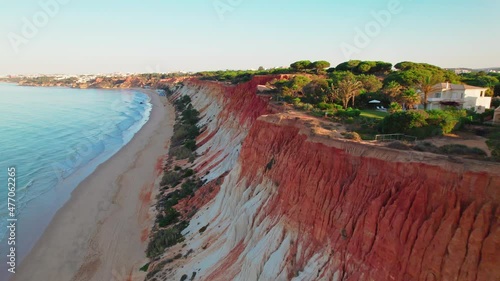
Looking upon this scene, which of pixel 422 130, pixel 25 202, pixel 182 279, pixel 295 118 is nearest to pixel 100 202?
pixel 25 202

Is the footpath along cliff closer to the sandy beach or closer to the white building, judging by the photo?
the sandy beach

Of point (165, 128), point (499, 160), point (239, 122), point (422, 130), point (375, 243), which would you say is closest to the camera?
point (499, 160)

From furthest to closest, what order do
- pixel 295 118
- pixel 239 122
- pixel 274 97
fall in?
pixel 239 122
pixel 274 97
pixel 295 118

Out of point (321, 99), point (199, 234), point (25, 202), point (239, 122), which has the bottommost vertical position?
point (25, 202)

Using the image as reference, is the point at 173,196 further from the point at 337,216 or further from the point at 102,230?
the point at 337,216

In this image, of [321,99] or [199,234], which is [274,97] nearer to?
[321,99]

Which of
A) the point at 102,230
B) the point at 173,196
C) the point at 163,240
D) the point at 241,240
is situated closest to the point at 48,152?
the point at 102,230

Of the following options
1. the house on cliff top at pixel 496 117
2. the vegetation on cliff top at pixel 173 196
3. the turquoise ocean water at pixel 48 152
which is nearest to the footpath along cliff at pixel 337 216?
the vegetation on cliff top at pixel 173 196
